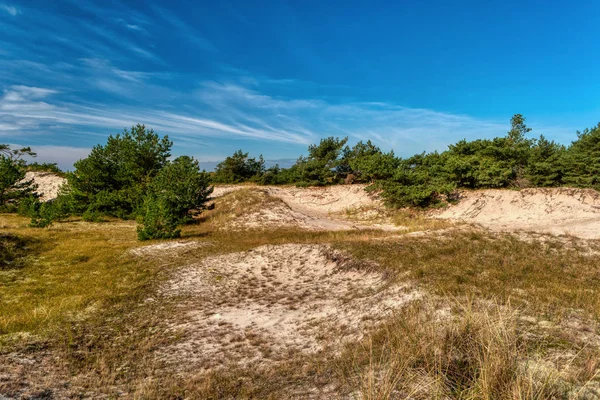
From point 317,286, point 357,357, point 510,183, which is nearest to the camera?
point 357,357

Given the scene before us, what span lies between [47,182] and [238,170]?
100 feet

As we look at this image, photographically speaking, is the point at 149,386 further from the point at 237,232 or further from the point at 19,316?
the point at 237,232

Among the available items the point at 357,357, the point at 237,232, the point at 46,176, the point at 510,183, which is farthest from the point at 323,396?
the point at 46,176

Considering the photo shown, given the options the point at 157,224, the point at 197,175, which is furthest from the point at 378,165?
the point at 157,224

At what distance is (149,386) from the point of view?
541 cm

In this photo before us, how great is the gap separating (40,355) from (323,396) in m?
6.36

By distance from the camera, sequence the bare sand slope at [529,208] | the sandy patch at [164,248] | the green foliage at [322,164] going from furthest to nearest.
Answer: the green foliage at [322,164] → the bare sand slope at [529,208] → the sandy patch at [164,248]

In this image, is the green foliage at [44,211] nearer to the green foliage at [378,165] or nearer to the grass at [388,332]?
the grass at [388,332]

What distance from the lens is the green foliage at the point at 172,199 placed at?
67.4 ft

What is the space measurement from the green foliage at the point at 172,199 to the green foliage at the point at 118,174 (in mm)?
5445

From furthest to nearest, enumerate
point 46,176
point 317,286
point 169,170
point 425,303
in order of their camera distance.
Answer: point 46,176
point 169,170
point 317,286
point 425,303

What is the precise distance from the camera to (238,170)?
50938 mm

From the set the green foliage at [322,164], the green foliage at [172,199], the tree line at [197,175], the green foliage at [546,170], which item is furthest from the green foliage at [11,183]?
the green foliage at [546,170]

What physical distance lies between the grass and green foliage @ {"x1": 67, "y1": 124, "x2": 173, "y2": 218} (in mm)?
16118
